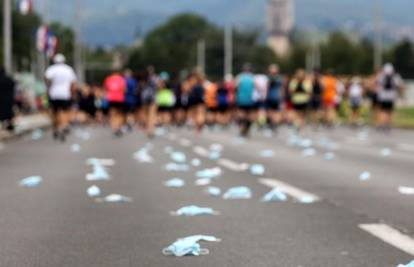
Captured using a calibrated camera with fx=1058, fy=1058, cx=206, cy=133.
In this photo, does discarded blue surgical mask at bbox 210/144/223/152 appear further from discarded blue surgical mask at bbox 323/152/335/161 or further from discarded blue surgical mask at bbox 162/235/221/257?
discarded blue surgical mask at bbox 162/235/221/257

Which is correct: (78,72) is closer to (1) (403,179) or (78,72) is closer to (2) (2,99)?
(2) (2,99)

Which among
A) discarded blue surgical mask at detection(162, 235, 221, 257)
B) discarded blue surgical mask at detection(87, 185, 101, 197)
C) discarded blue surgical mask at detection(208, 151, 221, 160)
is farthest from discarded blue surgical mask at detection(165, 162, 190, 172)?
discarded blue surgical mask at detection(162, 235, 221, 257)

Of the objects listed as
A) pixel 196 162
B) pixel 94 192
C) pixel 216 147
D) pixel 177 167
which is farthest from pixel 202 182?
pixel 216 147

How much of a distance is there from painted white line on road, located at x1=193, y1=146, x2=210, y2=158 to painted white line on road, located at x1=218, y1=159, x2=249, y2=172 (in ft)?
5.11

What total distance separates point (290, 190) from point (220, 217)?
2.38 metres

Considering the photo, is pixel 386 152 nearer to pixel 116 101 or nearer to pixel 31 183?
pixel 31 183

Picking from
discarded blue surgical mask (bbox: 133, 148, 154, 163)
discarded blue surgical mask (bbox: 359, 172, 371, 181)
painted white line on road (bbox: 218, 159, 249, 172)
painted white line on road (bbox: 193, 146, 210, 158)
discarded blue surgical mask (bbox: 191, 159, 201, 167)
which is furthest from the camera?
painted white line on road (bbox: 193, 146, 210, 158)

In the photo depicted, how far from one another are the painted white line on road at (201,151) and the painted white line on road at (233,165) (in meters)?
1.56

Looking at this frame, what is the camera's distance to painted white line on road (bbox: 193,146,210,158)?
57.5ft

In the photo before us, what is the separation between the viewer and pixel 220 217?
27.0 ft

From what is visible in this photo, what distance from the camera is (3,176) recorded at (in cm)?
1252

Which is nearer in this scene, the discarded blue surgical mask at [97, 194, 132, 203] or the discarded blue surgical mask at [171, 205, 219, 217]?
the discarded blue surgical mask at [171, 205, 219, 217]

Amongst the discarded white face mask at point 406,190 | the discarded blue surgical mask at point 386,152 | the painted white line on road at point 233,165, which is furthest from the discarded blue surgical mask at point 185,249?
the discarded blue surgical mask at point 386,152

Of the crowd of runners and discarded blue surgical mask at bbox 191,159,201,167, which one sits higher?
discarded blue surgical mask at bbox 191,159,201,167
